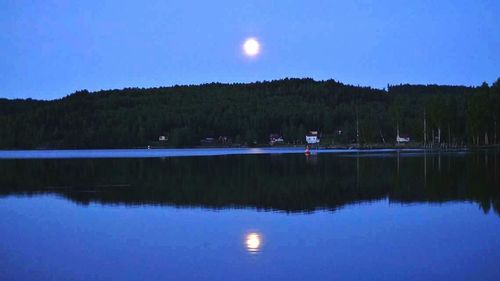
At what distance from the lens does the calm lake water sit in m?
13.6

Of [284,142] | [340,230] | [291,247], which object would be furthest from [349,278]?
[284,142]

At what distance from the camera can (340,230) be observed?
730 inches

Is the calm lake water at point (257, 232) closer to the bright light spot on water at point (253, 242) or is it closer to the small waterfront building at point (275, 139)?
the bright light spot on water at point (253, 242)

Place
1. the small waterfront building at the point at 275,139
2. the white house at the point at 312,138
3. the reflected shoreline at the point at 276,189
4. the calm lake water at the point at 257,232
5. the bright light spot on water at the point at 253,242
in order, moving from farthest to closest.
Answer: the small waterfront building at the point at 275,139 → the white house at the point at 312,138 → the reflected shoreline at the point at 276,189 → the bright light spot on water at the point at 253,242 → the calm lake water at the point at 257,232

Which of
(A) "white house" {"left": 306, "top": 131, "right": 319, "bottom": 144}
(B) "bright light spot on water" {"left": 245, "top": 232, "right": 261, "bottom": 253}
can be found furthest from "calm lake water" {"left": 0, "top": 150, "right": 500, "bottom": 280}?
(A) "white house" {"left": 306, "top": 131, "right": 319, "bottom": 144}

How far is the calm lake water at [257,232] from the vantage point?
1362cm

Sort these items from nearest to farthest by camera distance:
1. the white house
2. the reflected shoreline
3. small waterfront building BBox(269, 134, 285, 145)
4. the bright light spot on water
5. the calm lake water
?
1. the calm lake water
2. the bright light spot on water
3. the reflected shoreline
4. the white house
5. small waterfront building BBox(269, 134, 285, 145)

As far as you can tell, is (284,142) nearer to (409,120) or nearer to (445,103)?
(409,120)

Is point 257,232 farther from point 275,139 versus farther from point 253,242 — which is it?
point 275,139

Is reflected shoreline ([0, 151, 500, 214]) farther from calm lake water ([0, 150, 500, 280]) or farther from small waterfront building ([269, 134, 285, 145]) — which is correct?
small waterfront building ([269, 134, 285, 145])

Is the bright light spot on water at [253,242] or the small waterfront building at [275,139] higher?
the small waterfront building at [275,139]

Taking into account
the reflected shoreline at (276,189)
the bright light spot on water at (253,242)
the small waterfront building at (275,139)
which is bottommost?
the bright light spot on water at (253,242)

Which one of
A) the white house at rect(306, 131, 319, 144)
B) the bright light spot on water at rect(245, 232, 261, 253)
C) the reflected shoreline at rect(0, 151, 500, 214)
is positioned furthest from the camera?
the white house at rect(306, 131, 319, 144)

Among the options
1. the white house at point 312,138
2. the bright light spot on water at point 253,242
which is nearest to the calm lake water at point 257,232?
the bright light spot on water at point 253,242
